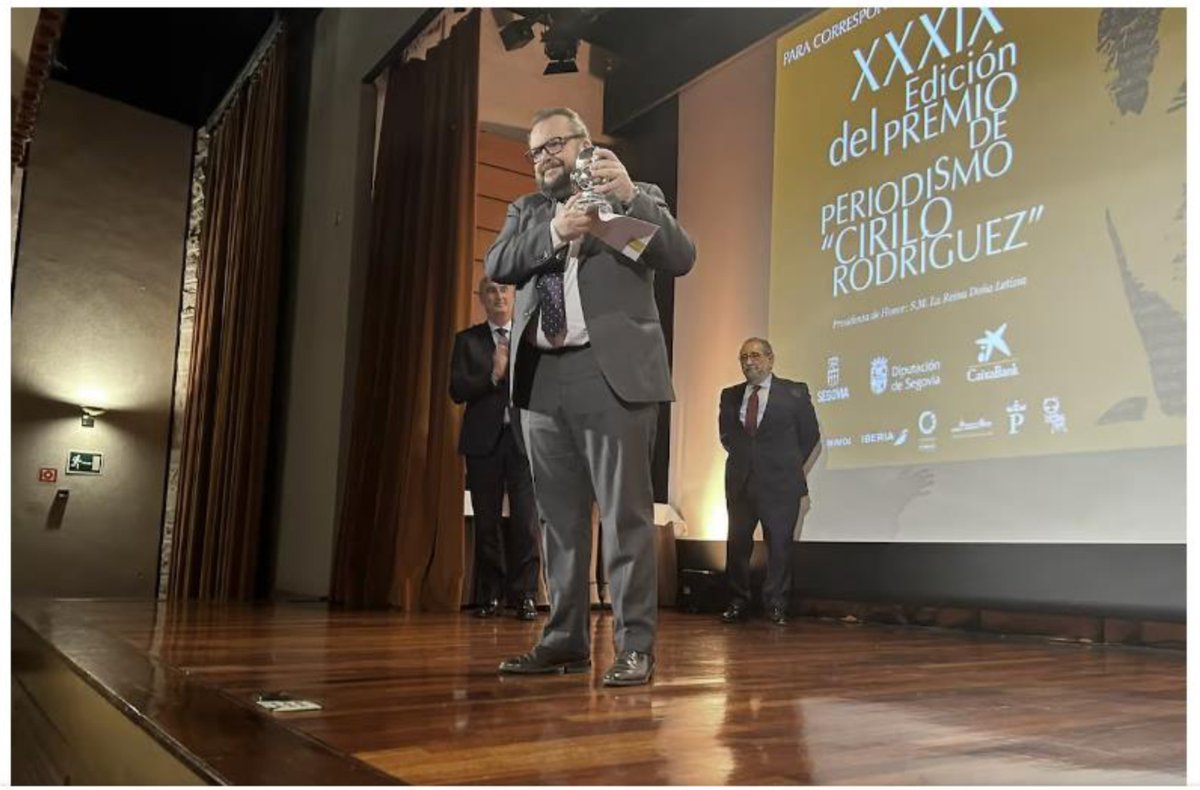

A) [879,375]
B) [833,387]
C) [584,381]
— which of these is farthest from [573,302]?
[833,387]

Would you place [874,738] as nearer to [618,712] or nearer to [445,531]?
[618,712]

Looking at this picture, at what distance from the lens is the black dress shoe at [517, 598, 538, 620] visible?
12.0 ft

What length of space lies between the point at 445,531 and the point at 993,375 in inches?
90.8

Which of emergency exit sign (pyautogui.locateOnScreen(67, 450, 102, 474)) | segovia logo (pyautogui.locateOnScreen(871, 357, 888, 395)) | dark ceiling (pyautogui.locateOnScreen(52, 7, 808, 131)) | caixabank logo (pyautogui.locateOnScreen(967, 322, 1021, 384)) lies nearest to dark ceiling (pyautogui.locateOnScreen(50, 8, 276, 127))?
dark ceiling (pyautogui.locateOnScreen(52, 7, 808, 131))

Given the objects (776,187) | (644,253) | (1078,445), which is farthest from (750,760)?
(776,187)

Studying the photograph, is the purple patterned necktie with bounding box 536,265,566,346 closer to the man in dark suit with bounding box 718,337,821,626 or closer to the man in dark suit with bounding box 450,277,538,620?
the man in dark suit with bounding box 450,277,538,620

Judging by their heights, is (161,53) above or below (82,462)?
above

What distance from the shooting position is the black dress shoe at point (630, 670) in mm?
1886

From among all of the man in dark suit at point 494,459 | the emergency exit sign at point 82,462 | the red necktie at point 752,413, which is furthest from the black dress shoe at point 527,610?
the emergency exit sign at point 82,462

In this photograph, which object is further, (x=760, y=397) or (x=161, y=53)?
(x=161, y=53)

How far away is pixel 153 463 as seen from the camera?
693 cm

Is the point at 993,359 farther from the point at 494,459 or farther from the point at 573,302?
the point at 573,302

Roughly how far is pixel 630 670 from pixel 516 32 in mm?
4031

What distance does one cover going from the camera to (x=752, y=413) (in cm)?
425
